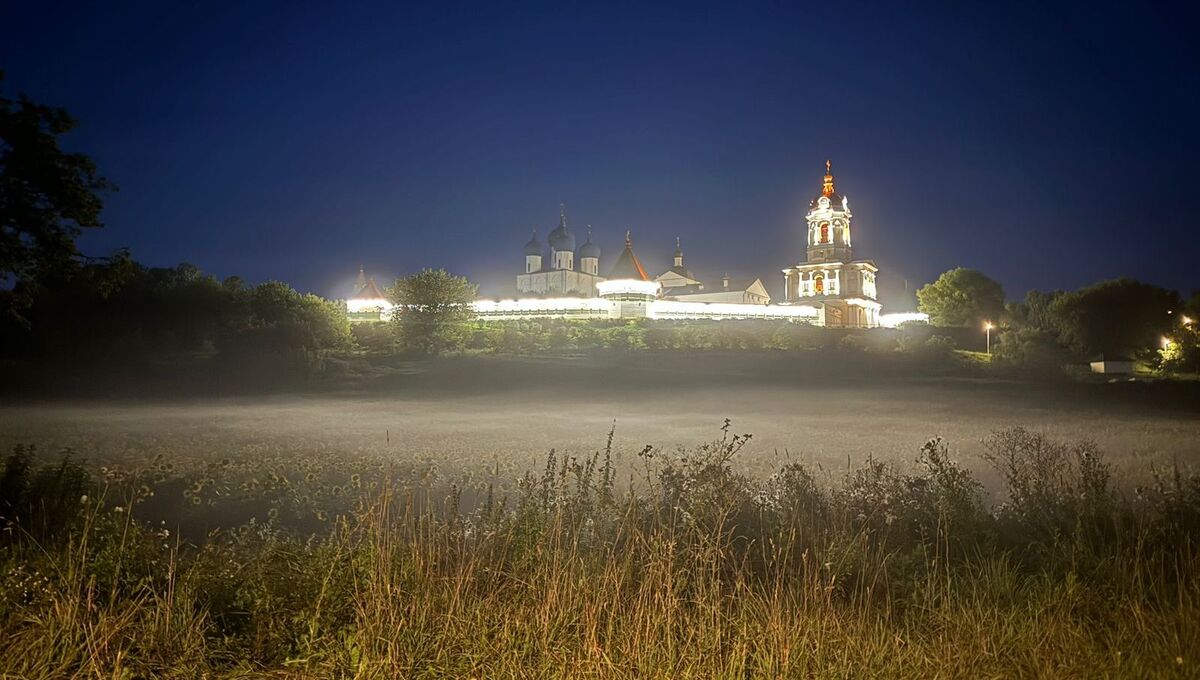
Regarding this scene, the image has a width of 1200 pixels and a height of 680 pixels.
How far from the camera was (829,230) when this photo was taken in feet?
268

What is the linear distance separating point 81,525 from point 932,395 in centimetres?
2182

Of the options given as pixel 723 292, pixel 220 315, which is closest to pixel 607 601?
pixel 220 315

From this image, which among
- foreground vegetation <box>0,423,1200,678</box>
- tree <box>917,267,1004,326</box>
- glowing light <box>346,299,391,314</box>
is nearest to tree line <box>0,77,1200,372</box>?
foreground vegetation <box>0,423,1200,678</box>

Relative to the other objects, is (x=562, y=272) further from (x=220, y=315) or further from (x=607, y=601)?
(x=607, y=601)

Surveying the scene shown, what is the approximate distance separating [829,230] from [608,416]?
70228 mm

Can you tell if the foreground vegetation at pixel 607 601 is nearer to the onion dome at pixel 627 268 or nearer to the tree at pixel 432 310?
the tree at pixel 432 310

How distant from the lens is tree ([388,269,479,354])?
35688 millimetres

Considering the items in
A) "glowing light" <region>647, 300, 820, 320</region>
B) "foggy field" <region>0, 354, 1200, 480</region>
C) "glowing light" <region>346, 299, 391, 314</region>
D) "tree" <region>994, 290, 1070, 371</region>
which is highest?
"glowing light" <region>346, 299, 391, 314</region>

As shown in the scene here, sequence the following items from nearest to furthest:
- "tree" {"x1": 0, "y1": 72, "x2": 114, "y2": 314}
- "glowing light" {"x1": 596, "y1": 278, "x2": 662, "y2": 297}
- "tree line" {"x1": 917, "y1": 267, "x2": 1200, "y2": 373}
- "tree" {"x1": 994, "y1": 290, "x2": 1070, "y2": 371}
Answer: "tree" {"x1": 0, "y1": 72, "x2": 114, "y2": 314} < "tree" {"x1": 994, "y1": 290, "x2": 1070, "y2": 371} < "tree line" {"x1": 917, "y1": 267, "x2": 1200, "y2": 373} < "glowing light" {"x1": 596, "y1": 278, "x2": 662, "y2": 297}

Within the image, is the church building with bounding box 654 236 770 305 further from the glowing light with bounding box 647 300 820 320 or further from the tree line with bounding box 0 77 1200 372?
the tree line with bounding box 0 77 1200 372

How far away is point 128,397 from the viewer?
21.7 m

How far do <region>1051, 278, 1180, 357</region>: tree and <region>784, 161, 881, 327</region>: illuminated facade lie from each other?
2420 centimetres

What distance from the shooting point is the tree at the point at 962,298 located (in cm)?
7556

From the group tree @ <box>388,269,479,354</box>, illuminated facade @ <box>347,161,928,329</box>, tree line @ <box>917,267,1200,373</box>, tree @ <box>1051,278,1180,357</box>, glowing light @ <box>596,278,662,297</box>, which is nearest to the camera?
tree line @ <box>917,267,1200,373</box>
